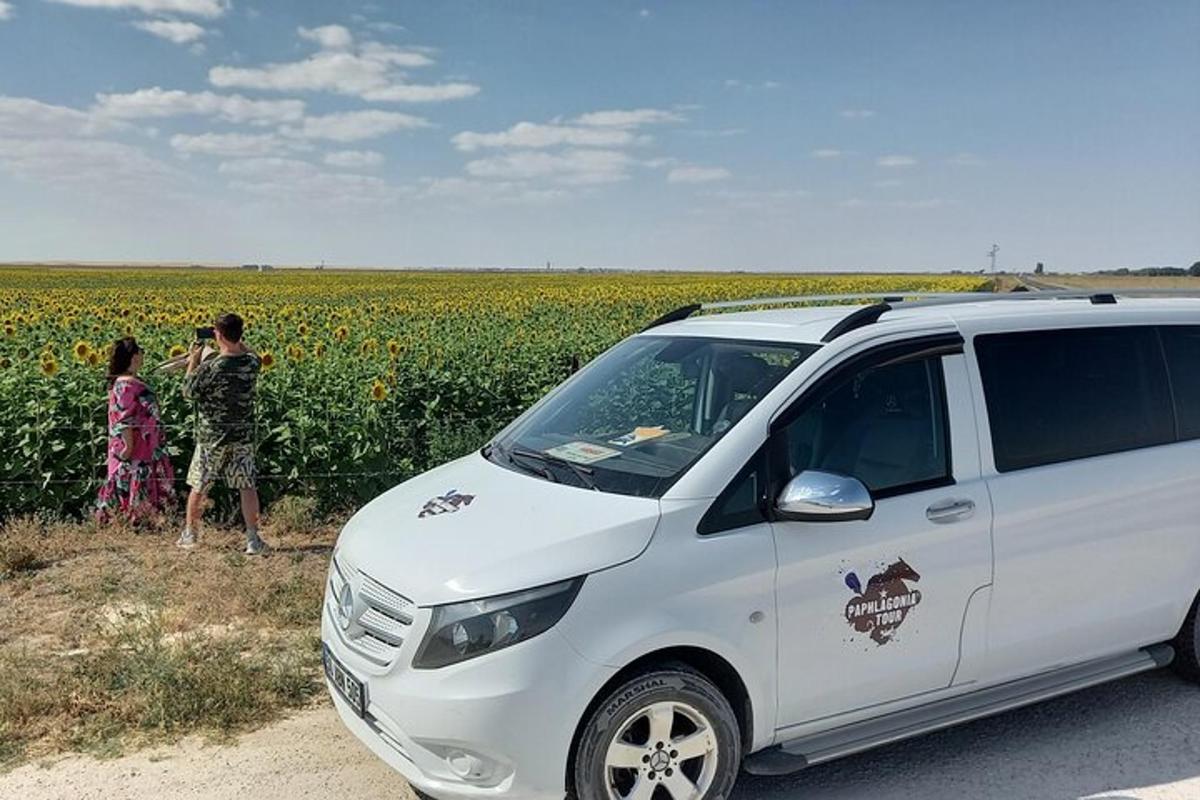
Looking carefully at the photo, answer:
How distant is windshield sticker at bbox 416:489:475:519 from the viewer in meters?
3.82

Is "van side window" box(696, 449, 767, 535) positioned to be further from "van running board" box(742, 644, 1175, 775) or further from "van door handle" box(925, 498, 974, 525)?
"van running board" box(742, 644, 1175, 775)

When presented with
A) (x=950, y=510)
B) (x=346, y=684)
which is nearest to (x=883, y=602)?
(x=950, y=510)

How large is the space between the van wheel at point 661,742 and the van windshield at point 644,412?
662mm

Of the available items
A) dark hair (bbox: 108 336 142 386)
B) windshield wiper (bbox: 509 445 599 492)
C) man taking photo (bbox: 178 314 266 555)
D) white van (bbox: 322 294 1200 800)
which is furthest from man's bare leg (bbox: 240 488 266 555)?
windshield wiper (bbox: 509 445 599 492)

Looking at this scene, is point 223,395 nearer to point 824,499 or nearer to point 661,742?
point 661,742

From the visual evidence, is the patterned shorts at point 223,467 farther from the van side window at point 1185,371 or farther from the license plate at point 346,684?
the van side window at point 1185,371

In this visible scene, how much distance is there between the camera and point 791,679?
3543 millimetres

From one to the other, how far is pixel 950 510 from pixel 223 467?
534 centimetres

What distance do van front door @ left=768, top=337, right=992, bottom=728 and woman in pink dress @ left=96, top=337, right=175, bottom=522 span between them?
5.63 meters

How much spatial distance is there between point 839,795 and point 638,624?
1227mm

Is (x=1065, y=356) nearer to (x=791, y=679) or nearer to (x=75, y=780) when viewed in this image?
(x=791, y=679)

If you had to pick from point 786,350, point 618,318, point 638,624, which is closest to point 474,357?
point 786,350

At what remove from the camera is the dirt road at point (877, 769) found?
3828 millimetres

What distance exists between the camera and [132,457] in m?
7.59
